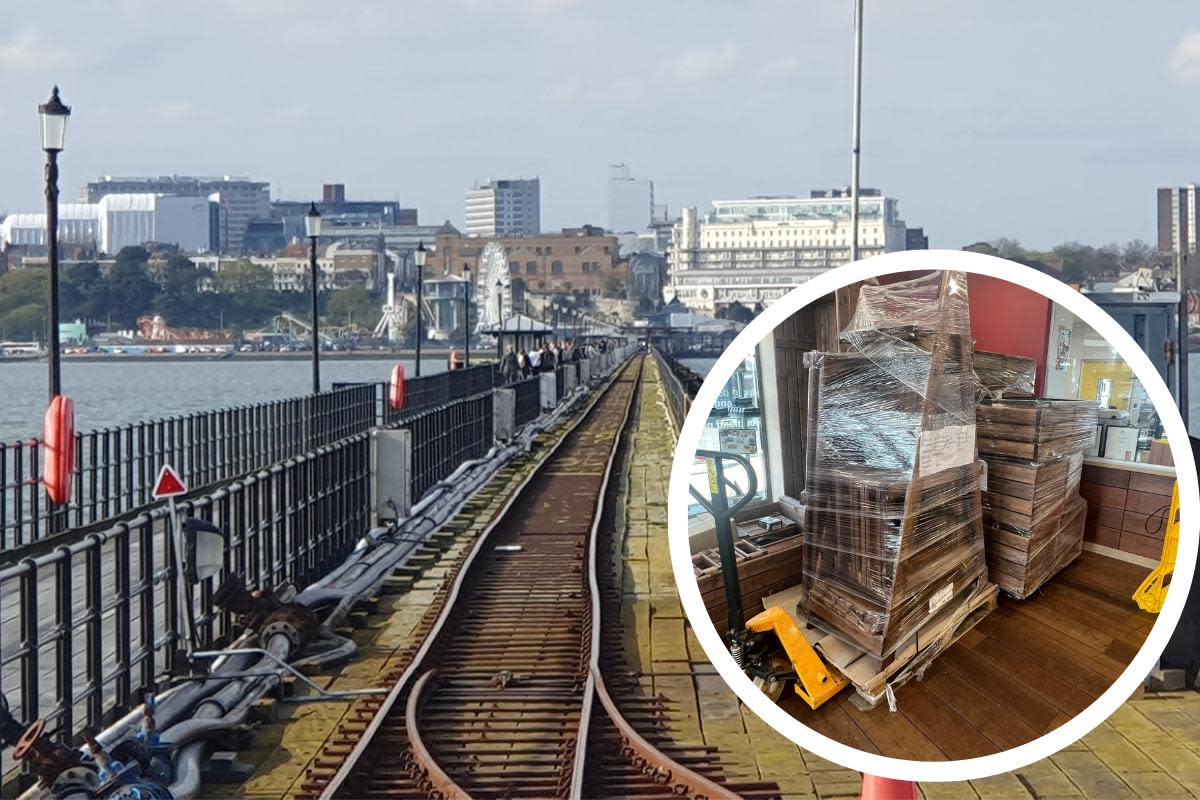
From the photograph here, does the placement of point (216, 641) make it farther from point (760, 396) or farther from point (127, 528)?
point (760, 396)

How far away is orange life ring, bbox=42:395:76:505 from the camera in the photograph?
42.7 feet

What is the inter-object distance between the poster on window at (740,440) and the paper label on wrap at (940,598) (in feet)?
0.97

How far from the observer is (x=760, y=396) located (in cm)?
189

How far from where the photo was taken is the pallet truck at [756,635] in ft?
5.88

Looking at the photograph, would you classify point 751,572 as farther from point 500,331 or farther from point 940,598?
point 500,331

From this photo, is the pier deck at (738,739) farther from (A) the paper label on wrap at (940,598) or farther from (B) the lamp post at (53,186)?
(A) the paper label on wrap at (940,598)

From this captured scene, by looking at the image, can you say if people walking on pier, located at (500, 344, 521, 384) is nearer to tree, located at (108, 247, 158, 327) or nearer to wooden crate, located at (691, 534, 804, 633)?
wooden crate, located at (691, 534, 804, 633)

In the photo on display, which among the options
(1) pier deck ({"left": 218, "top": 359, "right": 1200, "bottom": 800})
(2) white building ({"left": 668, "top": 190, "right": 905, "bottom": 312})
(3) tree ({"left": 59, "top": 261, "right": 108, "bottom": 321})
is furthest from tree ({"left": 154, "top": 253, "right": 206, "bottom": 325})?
(1) pier deck ({"left": 218, "top": 359, "right": 1200, "bottom": 800})

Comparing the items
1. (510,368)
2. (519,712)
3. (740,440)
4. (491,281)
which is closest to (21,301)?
(491,281)

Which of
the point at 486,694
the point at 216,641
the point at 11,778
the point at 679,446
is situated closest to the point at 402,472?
the point at 216,641

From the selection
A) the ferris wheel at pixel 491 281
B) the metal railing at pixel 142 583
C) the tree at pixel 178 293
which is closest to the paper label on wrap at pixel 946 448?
the metal railing at pixel 142 583

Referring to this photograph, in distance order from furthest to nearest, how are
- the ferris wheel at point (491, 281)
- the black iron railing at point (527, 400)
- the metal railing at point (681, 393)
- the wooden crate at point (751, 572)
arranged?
the ferris wheel at point (491, 281) < the black iron railing at point (527, 400) < the metal railing at point (681, 393) < the wooden crate at point (751, 572)

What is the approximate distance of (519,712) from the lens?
808 cm

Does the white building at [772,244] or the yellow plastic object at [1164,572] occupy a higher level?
the white building at [772,244]
